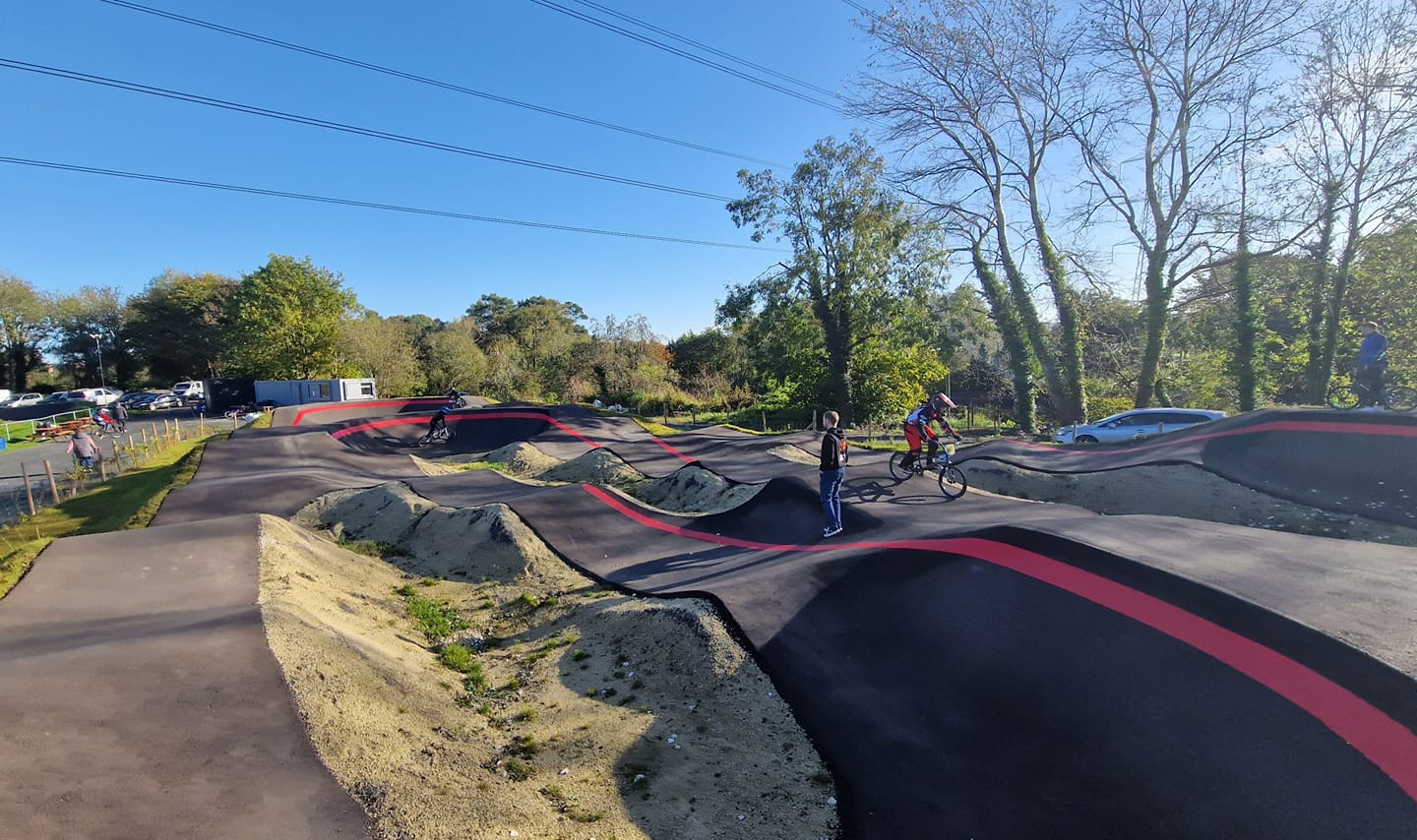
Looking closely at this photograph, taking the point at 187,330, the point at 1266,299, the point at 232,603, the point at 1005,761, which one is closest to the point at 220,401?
the point at 187,330

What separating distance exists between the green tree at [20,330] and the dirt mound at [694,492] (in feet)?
252

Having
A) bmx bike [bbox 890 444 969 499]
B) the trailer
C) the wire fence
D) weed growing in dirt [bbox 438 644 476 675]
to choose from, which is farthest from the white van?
bmx bike [bbox 890 444 969 499]

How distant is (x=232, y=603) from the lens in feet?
19.1

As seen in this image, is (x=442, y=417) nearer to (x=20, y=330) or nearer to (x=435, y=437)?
(x=435, y=437)

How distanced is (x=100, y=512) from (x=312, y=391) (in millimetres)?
26674

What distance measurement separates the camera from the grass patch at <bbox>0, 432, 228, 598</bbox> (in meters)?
8.24

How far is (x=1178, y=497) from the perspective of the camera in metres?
10.6

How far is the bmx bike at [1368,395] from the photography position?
40.8 feet

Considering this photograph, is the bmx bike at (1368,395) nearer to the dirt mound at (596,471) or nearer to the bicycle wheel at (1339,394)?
the bicycle wheel at (1339,394)

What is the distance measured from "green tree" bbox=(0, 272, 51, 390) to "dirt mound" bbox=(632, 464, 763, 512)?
7691cm

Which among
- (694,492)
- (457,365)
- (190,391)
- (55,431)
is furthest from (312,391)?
(694,492)

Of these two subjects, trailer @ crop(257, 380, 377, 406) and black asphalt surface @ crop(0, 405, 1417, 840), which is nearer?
black asphalt surface @ crop(0, 405, 1417, 840)

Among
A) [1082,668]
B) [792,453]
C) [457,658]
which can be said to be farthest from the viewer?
[792,453]

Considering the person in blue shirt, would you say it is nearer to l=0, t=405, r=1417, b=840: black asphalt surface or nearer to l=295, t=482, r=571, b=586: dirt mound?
l=0, t=405, r=1417, b=840: black asphalt surface
